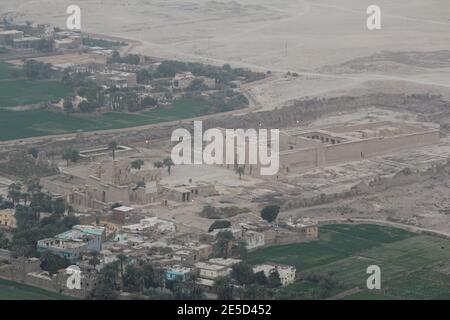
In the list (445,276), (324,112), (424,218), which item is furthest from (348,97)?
(445,276)

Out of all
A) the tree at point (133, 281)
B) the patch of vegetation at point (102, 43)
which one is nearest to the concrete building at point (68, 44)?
the patch of vegetation at point (102, 43)

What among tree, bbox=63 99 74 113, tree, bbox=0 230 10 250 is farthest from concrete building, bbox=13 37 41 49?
tree, bbox=0 230 10 250

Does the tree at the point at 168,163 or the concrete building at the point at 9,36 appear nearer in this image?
the tree at the point at 168,163

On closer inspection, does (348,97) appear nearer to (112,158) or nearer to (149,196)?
(112,158)

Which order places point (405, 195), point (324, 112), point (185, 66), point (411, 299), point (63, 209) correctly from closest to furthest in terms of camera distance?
point (411, 299) < point (63, 209) < point (405, 195) < point (324, 112) < point (185, 66)

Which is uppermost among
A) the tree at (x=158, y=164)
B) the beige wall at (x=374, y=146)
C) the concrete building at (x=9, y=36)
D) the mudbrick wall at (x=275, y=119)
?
the tree at (x=158, y=164)

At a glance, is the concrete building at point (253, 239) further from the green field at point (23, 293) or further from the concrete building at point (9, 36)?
the concrete building at point (9, 36)

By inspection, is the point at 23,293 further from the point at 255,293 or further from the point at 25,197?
the point at 25,197
